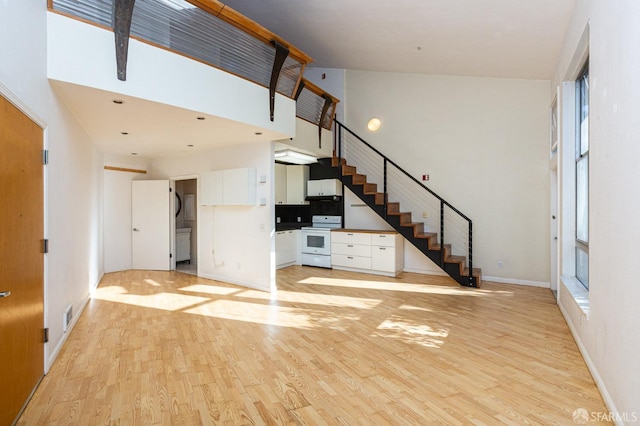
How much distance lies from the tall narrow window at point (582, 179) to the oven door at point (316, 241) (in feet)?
14.6

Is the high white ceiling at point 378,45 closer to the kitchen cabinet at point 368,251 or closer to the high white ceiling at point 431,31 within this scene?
the high white ceiling at point 431,31

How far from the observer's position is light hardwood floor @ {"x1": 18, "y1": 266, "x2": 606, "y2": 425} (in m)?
2.30

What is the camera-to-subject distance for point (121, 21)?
2971mm

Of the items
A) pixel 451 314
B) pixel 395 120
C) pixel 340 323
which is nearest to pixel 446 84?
pixel 395 120

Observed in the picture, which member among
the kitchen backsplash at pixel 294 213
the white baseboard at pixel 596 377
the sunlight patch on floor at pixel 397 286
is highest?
the kitchen backsplash at pixel 294 213

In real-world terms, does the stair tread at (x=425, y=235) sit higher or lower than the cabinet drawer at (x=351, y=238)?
higher

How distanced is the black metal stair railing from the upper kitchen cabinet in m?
1.07

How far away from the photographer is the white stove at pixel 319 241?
7531 mm

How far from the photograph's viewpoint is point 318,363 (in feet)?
9.96

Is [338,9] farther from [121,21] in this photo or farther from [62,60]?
[62,60]

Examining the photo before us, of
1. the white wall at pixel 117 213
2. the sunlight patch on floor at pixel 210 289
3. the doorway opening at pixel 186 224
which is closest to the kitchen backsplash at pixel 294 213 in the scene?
the doorway opening at pixel 186 224

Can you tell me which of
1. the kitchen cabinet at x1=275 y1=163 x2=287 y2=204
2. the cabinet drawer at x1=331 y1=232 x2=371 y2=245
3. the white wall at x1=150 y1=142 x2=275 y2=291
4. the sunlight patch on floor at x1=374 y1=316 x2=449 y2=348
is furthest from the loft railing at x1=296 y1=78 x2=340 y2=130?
the sunlight patch on floor at x1=374 y1=316 x2=449 y2=348

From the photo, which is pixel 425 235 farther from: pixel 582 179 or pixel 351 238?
pixel 582 179

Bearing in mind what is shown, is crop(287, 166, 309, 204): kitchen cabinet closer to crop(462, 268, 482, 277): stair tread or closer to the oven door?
the oven door
